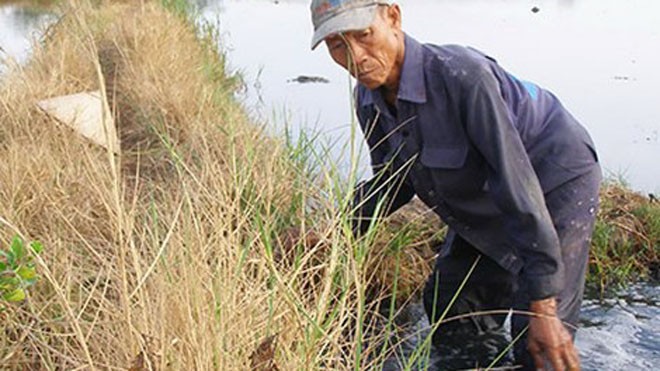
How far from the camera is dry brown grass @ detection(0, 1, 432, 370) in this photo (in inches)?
68.0

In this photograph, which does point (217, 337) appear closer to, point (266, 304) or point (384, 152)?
point (266, 304)

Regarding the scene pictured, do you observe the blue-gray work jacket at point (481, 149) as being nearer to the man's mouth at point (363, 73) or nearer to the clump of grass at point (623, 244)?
the man's mouth at point (363, 73)

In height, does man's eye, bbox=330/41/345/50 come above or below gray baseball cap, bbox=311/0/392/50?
below

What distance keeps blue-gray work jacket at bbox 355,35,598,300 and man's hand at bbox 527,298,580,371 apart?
49 millimetres

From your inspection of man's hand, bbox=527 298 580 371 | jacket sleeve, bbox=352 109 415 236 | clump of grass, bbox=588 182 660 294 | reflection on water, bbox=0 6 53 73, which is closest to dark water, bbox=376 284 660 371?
clump of grass, bbox=588 182 660 294

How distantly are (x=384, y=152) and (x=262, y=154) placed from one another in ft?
4.20

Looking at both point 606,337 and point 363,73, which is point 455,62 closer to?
point 363,73

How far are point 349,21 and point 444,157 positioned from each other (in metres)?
0.54

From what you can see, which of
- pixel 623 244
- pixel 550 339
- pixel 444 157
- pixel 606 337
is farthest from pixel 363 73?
pixel 623 244

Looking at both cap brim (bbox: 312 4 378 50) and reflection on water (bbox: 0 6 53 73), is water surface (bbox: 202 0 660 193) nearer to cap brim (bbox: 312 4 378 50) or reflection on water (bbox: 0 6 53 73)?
cap brim (bbox: 312 4 378 50)

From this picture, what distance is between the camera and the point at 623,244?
4.12 metres

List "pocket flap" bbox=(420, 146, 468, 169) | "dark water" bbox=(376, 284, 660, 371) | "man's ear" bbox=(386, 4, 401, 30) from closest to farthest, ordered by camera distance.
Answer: "man's ear" bbox=(386, 4, 401, 30) → "pocket flap" bbox=(420, 146, 468, 169) → "dark water" bbox=(376, 284, 660, 371)

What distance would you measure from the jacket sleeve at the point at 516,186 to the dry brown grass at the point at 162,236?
18.5 inches

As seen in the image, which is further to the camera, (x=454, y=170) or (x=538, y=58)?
(x=538, y=58)
